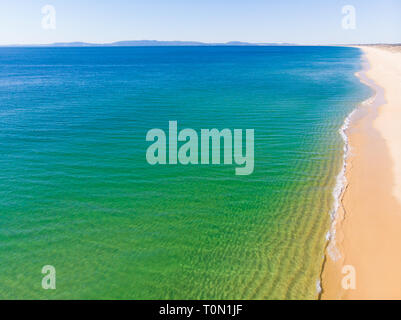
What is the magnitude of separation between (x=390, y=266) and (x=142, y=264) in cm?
826

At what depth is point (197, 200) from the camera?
14.6 m

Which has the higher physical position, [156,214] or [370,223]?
[156,214]

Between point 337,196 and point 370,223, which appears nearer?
point 370,223

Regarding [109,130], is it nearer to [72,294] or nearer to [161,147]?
[161,147]

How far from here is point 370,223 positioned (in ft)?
41.6
